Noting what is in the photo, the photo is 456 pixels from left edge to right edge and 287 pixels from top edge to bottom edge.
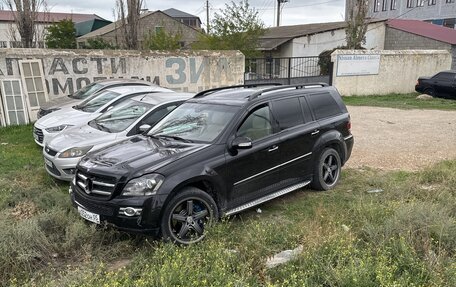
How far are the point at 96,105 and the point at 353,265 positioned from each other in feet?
24.1

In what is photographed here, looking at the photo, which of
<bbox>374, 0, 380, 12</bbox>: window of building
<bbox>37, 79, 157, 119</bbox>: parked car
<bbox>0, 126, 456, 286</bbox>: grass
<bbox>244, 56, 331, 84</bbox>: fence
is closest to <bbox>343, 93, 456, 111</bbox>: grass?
<bbox>244, 56, 331, 84</bbox>: fence

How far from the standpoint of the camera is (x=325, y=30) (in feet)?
89.0

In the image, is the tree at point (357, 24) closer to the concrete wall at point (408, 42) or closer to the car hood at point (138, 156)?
the concrete wall at point (408, 42)

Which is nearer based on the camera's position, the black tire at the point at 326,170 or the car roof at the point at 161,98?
the black tire at the point at 326,170

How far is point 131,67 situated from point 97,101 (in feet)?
15.3

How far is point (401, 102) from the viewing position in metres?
18.0

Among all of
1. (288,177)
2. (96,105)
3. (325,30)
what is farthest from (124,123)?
(325,30)

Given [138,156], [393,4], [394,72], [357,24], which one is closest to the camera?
[138,156]

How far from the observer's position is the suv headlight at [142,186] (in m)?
4.14

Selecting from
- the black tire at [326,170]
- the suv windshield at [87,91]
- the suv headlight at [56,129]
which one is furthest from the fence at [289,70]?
the black tire at [326,170]

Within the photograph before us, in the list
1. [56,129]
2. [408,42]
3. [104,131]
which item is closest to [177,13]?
[408,42]

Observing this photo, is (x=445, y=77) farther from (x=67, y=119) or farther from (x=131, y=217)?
(x=131, y=217)

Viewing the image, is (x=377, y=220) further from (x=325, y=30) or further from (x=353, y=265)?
(x=325, y=30)

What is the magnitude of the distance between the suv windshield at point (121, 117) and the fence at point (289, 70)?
11673 mm
